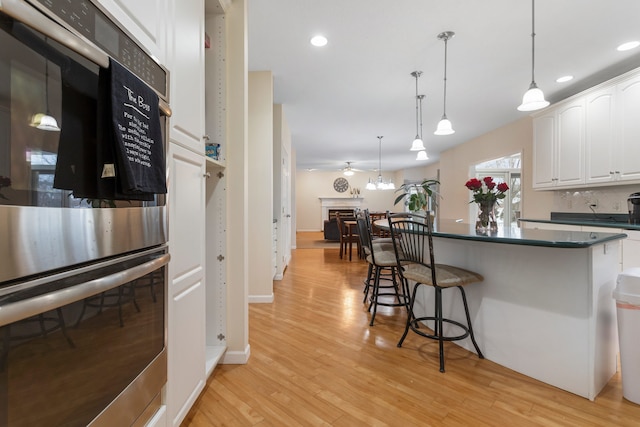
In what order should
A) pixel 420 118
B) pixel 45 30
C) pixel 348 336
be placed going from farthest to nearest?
pixel 420 118, pixel 348 336, pixel 45 30

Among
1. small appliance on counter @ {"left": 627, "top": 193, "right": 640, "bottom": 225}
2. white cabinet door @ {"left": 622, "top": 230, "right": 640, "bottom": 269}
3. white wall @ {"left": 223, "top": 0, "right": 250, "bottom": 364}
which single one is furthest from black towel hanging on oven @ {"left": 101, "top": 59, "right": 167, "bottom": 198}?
small appliance on counter @ {"left": 627, "top": 193, "right": 640, "bottom": 225}

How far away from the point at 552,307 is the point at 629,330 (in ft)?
1.14

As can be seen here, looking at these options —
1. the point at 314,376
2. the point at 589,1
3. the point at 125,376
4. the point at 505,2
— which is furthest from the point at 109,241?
the point at 589,1

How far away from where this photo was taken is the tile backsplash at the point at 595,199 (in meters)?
3.60

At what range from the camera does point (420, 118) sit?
196 inches

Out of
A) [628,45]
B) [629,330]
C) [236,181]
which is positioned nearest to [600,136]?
[628,45]

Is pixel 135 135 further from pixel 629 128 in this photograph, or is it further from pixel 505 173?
pixel 505 173

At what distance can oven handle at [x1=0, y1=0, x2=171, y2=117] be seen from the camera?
0.51 meters

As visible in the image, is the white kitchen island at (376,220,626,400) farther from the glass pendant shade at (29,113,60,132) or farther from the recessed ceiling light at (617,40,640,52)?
the recessed ceiling light at (617,40,640,52)

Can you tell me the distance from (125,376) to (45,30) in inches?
35.2

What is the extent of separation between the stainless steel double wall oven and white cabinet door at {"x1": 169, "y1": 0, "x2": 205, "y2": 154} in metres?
0.29

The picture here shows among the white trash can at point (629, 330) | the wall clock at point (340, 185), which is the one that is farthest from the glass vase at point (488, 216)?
the wall clock at point (340, 185)

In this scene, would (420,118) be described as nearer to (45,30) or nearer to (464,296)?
(464,296)

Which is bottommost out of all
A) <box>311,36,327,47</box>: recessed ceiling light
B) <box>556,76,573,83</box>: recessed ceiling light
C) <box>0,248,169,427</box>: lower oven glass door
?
<box>0,248,169,427</box>: lower oven glass door
